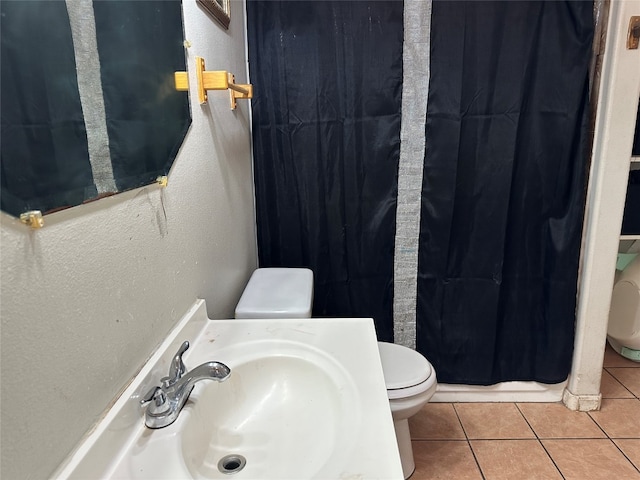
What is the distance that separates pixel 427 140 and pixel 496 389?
1.25 meters

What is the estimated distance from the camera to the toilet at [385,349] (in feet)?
4.43

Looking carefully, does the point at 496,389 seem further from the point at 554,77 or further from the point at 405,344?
the point at 554,77

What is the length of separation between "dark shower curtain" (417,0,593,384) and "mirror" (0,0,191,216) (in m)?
1.16

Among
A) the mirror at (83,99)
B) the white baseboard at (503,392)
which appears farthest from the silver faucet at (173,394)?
the white baseboard at (503,392)

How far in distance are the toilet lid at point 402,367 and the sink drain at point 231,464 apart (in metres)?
0.70

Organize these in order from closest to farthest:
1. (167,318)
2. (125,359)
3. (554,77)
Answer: (125,359) → (167,318) → (554,77)

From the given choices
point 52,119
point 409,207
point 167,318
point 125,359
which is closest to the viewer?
point 52,119

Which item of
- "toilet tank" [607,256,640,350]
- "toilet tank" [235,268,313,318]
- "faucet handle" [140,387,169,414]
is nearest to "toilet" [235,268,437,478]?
"toilet tank" [235,268,313,318]

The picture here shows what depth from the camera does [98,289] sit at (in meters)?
0.69

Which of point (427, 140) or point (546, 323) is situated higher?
point (427, 140)

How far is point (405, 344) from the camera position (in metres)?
1.98

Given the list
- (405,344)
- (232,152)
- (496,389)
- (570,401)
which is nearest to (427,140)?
(232,152)

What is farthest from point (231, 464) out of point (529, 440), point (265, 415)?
point (529, 440)

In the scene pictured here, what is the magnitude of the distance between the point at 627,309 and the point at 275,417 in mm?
2197
